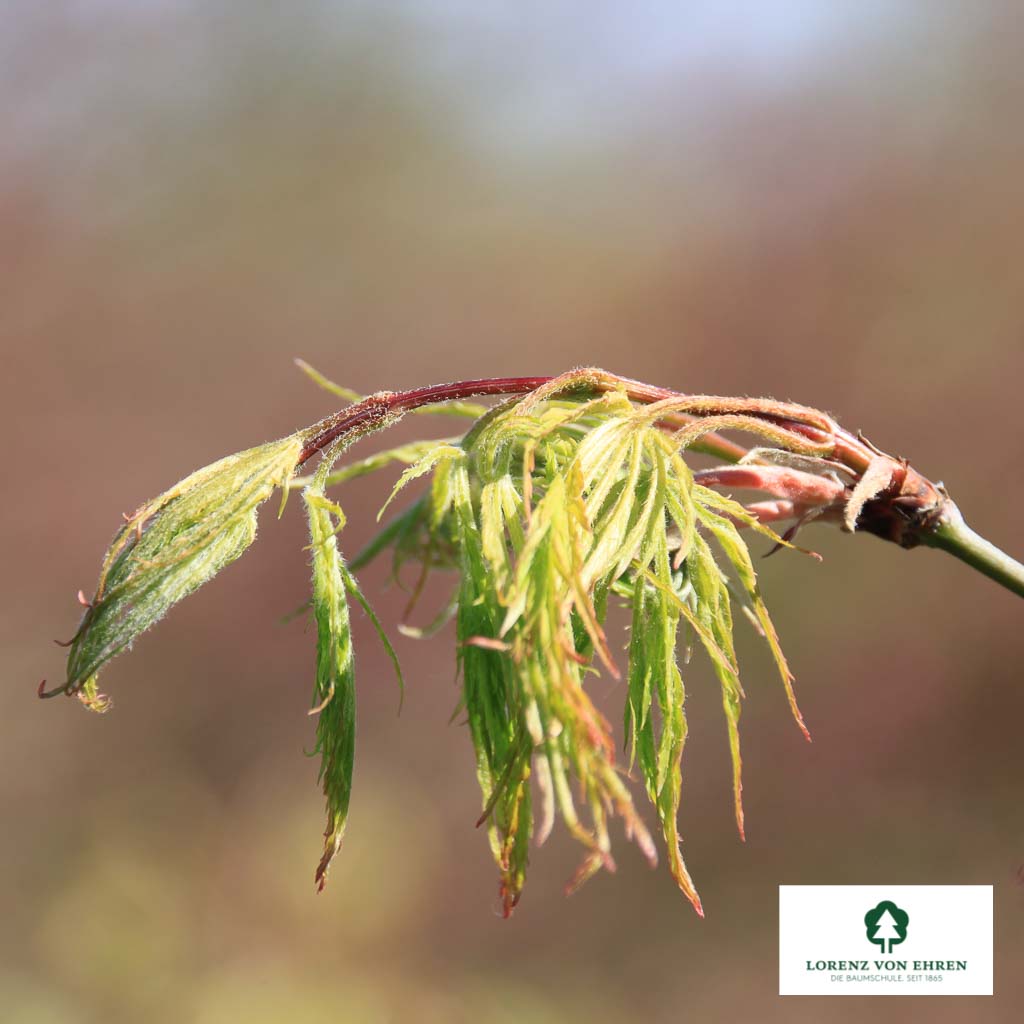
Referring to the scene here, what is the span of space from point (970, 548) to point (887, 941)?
1094mm

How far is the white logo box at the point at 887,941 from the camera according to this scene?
1.68 meters

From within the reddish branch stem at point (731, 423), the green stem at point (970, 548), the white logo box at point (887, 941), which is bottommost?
the white logo box at point (887, 941)

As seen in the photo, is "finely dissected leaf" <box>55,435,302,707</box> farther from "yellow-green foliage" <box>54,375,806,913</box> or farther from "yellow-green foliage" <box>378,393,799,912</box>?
"yellow-green foliage" <box>378,393,799,912</box>

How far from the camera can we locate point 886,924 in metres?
1.73

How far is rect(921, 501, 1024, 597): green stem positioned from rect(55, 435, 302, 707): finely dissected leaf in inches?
24.0

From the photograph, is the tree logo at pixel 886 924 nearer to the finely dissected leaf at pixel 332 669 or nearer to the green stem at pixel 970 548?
the green stem at pixel 970 548

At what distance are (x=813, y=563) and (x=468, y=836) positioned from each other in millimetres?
2139

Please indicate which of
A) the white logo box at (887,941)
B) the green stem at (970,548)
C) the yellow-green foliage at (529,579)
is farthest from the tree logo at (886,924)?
the yellow-green foliage at (529,579)

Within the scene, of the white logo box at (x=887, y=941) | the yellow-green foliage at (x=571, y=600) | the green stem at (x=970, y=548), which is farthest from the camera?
the white logo box at (x=887, y=941)

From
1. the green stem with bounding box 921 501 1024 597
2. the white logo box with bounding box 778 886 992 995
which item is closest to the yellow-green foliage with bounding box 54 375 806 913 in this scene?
the green stem with bounding box 921 501 1024 597

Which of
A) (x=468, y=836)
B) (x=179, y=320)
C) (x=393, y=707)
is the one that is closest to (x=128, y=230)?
(x=179, y=320)

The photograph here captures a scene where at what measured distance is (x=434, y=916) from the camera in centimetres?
437

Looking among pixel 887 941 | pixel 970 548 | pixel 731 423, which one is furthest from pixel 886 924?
pixel 731 423

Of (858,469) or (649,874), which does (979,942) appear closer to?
(858,469)
